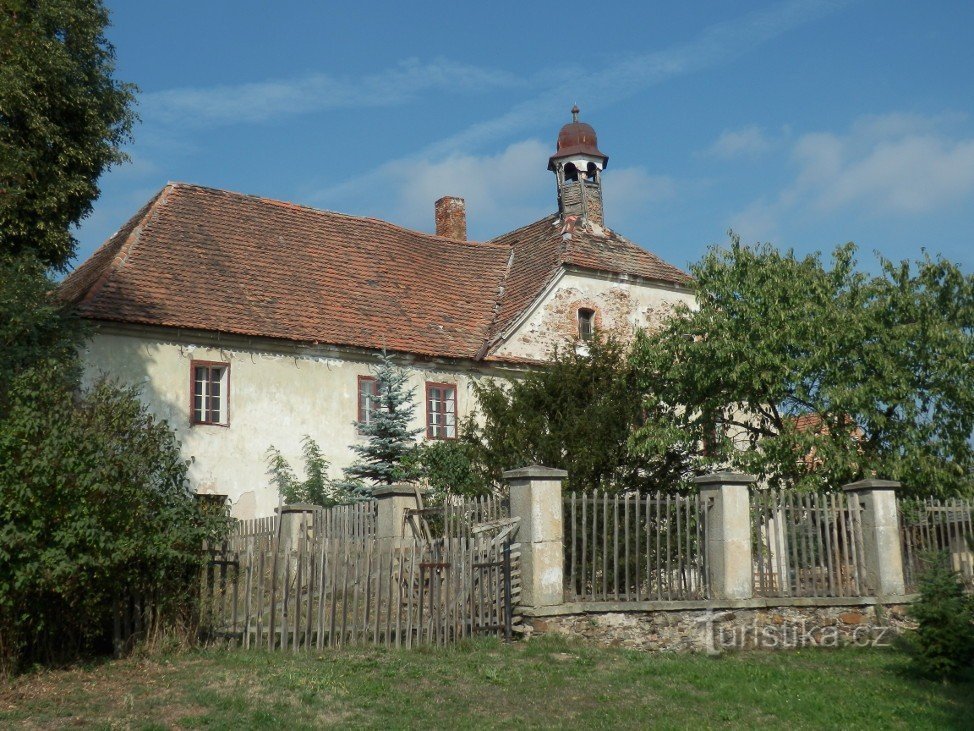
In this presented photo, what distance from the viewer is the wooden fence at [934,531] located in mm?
15891

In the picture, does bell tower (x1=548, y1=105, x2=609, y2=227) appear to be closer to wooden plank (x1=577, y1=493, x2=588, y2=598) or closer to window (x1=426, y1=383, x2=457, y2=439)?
window (x1=426, y1=383, x2=457, y2=439)

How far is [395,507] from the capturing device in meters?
16.5

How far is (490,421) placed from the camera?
65.0 ft

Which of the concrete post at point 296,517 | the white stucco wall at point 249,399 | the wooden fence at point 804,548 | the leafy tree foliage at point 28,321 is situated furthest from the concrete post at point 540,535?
the white stucco wall at point 249,399

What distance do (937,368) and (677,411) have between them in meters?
4.84

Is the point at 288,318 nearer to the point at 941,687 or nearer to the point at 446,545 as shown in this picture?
the point at 446,545

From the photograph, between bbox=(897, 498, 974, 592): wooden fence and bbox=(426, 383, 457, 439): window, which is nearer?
bbox=(897, 498, 974, 592): wooden fence

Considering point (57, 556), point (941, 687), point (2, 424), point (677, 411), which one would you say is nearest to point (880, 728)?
point (941, 687)

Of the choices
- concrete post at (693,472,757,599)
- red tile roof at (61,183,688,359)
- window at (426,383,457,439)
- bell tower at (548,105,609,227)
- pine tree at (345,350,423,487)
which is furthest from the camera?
bell tower at (548,105,609,227)

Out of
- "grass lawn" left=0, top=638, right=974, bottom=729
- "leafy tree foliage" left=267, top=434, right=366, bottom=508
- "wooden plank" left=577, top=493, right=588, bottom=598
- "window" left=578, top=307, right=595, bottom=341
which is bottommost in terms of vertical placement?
"grass lawn" left=0, top=638, right=974, bottom=729

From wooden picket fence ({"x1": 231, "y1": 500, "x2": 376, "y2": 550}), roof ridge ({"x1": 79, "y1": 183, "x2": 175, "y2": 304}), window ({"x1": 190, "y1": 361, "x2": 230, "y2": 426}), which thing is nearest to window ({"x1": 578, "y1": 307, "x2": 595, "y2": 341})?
window ({"x1": 190, "y1": 361, "x2": 230, "y2": 426})

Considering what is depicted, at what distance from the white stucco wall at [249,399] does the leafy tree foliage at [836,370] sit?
705 cm

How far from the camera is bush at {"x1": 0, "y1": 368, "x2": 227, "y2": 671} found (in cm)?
1098

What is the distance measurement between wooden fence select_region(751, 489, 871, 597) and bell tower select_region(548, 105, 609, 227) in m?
15.8
